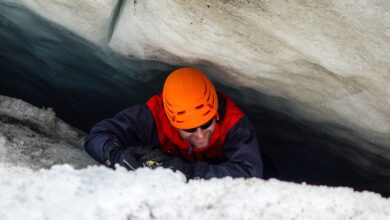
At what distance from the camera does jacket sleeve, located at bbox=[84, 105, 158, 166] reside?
6.95 feet

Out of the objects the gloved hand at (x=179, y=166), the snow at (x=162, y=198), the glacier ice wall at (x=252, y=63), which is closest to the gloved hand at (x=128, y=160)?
the gloved hand at (x=179, y=166)

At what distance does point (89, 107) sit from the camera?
131 inches

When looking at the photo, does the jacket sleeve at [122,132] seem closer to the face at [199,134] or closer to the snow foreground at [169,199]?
the face at [199,134]

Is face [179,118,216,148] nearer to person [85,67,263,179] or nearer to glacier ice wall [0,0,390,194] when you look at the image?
person [85,67,263,179]

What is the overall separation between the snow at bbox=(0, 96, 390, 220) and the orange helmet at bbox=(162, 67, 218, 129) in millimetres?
498

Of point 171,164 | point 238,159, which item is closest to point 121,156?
point 171,164

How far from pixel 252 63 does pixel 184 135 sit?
0.43 meters

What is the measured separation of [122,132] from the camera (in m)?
2.23

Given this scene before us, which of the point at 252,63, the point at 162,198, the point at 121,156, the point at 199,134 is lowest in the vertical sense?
the point at 121,156

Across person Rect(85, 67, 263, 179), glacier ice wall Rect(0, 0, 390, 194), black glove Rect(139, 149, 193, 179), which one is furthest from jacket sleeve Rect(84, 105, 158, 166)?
glacier ice wall Rect(0, 0, 390, 194)

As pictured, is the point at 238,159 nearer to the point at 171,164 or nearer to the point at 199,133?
the point at 199,133

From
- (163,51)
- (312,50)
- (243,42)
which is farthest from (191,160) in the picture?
(312,50)

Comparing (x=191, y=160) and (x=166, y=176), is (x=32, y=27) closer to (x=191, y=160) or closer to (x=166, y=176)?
(x=191, y=160)

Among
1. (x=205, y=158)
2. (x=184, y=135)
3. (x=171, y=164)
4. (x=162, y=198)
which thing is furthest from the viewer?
(x=205, y=158)
